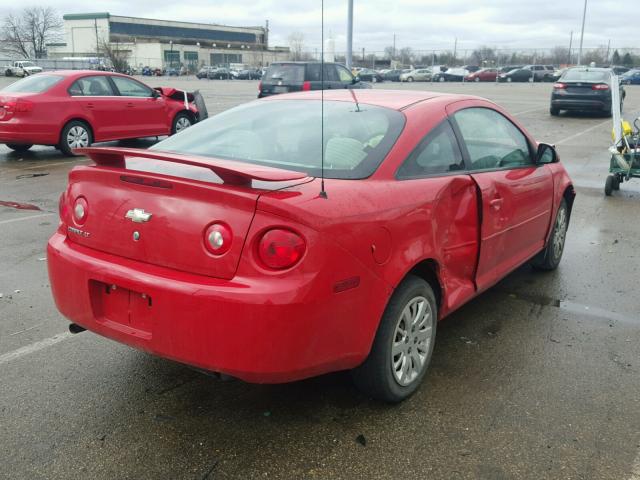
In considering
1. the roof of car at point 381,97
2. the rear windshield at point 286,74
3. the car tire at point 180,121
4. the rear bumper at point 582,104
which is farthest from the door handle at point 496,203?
the rear bumper at point 582,104

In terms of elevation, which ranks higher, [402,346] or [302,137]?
[302,137]

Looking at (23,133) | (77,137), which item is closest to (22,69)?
(77,137)

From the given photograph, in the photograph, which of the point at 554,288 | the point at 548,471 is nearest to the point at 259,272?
the point at 548,471

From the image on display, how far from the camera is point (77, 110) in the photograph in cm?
1153

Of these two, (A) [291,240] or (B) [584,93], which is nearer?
(A) [291,240]

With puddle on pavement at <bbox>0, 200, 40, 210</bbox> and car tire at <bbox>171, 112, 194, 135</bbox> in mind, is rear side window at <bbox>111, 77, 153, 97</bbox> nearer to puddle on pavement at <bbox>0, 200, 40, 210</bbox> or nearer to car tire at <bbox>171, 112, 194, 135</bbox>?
car tire at <bbox>171, 112, 194, 135</bbox>

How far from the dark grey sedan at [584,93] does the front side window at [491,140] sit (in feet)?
56.9

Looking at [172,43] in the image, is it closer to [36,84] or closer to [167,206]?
[36,84]

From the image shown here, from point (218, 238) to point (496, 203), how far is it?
2019 mm

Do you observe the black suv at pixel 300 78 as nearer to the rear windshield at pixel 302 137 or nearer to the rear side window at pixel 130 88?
the rear side window at pixel 130 88

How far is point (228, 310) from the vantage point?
2590 millimetres

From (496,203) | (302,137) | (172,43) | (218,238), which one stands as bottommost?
(496,203)

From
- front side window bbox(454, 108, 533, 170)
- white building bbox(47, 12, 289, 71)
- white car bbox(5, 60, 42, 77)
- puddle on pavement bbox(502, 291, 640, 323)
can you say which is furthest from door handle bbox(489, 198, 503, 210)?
white building bbox(47, 12, 289, 71)

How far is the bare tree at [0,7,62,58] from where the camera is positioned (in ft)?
242
